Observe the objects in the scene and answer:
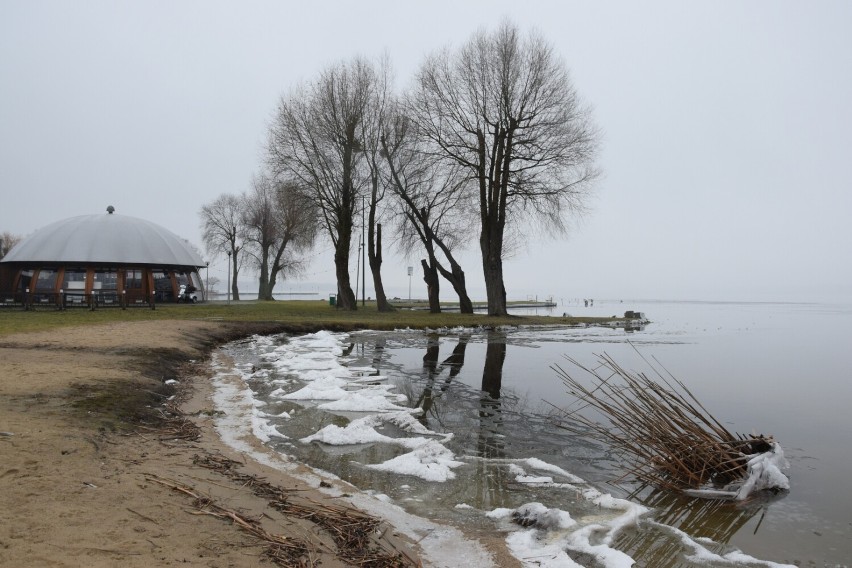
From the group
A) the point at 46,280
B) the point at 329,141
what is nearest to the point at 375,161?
the point at 329,141

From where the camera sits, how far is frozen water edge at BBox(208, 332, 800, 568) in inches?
164

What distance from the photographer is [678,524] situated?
498cm

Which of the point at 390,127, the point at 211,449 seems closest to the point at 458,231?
the point at 390,127

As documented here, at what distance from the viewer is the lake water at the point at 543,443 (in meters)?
4.76

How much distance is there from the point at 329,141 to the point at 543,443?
2555 cm

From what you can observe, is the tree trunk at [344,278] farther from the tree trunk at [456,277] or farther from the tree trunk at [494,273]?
the tree trunk at [494,273]

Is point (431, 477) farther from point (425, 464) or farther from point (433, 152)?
point (433, 152)

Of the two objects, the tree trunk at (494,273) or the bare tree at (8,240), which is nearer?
the tree trunk at (494,273)

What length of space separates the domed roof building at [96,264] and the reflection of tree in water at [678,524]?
27281mm

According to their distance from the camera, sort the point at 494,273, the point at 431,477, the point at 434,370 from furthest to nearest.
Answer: the point at 494,273
the point at 434,370
the point at 431,477

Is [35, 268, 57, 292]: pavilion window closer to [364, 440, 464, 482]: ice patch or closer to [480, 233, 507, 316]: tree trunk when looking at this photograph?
[480, 233, 507, 316]: tree trunk

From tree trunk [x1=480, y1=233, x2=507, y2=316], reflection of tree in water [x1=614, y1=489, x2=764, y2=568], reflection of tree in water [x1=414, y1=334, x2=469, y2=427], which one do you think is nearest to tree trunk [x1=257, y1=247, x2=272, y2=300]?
tree trunk [x1=480, y1=233, x2=507, y2=316]

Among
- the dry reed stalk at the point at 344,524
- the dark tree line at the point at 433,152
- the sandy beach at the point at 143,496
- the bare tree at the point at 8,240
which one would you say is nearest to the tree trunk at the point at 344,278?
the dark tree line at the point at 433,152

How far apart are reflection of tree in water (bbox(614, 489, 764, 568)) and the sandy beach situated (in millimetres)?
1832
